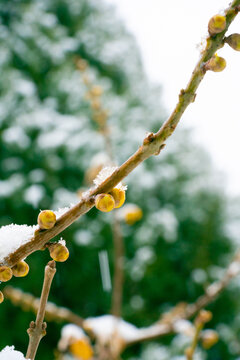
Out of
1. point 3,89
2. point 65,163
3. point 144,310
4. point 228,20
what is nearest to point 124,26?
point 3,89

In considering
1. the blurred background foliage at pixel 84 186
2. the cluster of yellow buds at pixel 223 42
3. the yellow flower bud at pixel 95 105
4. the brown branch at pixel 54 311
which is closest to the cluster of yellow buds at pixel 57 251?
the cluster of yellow buds at pixel 223 42

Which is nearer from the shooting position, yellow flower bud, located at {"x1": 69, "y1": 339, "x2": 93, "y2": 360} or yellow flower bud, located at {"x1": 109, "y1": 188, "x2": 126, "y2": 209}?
yellow flower bud, located at {"x1": 109, "y1": 188, "x2": 126, "y2": 209}

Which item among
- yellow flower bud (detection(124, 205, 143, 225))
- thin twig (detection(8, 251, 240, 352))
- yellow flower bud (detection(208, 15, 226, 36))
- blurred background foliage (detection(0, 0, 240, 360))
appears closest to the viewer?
yellow flower bud (detection(208, 15, 226, 36))

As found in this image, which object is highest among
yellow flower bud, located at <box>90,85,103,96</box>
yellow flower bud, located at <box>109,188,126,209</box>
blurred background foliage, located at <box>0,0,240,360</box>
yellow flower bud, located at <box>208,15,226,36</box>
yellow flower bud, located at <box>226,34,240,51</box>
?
blurred background foliage, located at <box>0,0,240,360</box>

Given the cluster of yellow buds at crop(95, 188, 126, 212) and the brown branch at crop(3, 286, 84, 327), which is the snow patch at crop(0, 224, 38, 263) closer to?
the cluster of yellow buds at crop(95, 188, 126, 212)

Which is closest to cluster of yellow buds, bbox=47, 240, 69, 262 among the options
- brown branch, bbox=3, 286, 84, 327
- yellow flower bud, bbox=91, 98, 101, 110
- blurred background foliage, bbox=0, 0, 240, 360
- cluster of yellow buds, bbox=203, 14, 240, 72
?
cluster of yellow buds, bbox=203, 14, 240, 72

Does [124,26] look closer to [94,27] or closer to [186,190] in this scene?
[94,27]
